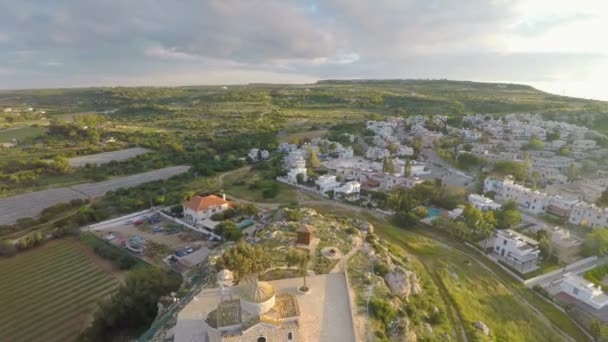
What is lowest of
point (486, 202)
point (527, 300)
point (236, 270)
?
point (527, 300)

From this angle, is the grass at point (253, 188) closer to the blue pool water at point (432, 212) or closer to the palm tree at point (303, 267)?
the blue pool water at point (432, 212)

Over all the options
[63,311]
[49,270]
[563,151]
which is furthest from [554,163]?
[49,270]

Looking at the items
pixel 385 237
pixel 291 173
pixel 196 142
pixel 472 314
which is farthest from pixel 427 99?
pixel 472 314

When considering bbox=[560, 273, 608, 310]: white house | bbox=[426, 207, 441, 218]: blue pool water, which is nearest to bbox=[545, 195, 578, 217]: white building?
bbox=[426, 207, 441, 218]: blue pool water

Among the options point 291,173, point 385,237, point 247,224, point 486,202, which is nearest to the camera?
point 385,237

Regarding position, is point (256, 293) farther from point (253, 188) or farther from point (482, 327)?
point (253, 188)

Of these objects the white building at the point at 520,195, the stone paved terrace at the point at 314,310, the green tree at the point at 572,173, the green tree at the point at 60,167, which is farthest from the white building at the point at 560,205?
the green tree at the point at 60,167

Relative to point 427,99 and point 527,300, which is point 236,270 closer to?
point 527,300
